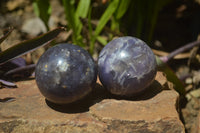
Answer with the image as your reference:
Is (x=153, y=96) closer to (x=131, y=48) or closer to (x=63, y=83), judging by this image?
(x=131, y=48)

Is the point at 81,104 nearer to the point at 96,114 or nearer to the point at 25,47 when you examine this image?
the point at 96,114

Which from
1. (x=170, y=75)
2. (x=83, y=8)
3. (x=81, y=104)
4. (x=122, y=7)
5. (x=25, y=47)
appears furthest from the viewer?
(x=83, y=8)

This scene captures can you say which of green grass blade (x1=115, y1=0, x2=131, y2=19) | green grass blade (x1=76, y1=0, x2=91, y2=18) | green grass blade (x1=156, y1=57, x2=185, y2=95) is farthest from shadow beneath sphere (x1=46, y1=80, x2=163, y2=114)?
green grass blade (x1=76, y1=0, x2=91, y2=18)

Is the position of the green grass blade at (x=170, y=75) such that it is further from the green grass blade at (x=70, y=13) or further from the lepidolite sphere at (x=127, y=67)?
the green grass blade at (x=70, y=13)

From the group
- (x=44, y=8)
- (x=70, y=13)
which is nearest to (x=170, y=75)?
(x=70, y=13)

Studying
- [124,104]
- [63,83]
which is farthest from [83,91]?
[124,104]

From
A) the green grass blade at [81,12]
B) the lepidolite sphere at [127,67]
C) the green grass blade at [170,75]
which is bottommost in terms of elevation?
the green grass blade at [170,75]

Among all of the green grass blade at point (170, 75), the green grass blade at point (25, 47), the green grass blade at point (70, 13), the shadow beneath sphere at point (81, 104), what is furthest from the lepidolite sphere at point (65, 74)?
the green grass blade at point (70, 13)
